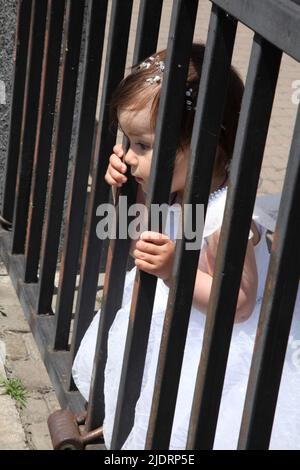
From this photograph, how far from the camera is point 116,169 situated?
2512mm

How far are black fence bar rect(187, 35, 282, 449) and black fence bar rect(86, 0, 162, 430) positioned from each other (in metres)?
0.55

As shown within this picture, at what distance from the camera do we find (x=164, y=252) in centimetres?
226

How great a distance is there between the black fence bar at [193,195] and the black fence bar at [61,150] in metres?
0.98

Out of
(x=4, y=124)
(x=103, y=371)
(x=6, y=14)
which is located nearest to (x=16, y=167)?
(x=4, y=124)

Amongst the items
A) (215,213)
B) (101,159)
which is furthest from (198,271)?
(101,159)

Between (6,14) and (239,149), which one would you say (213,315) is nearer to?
(239,149)

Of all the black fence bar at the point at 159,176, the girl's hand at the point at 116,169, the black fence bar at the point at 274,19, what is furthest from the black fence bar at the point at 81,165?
the black fence bar at the point at 274,19

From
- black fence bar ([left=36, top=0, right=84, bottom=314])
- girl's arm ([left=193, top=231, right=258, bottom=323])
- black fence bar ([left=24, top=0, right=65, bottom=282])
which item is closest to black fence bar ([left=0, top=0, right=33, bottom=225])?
black fence bar ([left=24, top=0, right=65, bottom=282])

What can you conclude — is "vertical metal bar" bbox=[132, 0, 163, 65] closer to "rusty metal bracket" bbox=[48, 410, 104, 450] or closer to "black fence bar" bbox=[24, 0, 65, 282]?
"black fence bar" bbox=[24, 0, 65, 282]

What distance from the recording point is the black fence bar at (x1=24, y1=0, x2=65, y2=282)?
10.0ft

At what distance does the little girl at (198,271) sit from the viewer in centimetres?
235

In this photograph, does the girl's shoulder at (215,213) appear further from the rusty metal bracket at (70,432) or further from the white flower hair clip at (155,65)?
the rusty metal bracket at (70,432)

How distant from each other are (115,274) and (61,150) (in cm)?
61

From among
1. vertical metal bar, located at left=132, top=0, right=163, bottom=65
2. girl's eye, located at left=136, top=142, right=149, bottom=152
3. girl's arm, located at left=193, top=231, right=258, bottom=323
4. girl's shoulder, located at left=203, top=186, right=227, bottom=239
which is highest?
vertical metal bar, located at left=132, top=0, right=163, bottom=65
